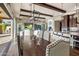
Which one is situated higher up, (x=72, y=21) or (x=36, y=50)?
(x=72, y=21)

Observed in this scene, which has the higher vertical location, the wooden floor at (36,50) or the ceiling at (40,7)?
the ceiling at (40,7)

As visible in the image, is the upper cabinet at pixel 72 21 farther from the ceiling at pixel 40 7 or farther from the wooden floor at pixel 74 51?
the wooden floor at pixel 74 51

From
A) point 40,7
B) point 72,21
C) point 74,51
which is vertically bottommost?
point 74,51

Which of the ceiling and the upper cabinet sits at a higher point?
the ceiling

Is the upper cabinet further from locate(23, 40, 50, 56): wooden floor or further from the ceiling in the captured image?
locate(23, 40, 50, 56): wooden floor

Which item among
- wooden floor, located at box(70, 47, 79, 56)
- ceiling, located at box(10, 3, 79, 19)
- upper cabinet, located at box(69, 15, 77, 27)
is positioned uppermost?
ceiling, located at box(10, 3, 79, 19)

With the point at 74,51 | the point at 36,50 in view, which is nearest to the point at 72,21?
the point at 74,51

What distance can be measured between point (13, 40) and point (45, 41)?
54 cm

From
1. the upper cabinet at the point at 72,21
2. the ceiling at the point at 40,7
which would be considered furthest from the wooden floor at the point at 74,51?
the ceiling at the point at 40,7

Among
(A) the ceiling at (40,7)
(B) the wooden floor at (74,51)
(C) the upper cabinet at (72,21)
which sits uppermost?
(A) the ceiling at (40,7)

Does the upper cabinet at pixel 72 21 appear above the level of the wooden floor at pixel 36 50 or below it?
above

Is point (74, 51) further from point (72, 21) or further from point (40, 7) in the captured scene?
point (40, 7)

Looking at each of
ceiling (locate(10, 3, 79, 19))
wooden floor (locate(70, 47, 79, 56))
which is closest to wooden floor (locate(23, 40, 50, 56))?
wooden floor (locate(70, 47, 79, 56))

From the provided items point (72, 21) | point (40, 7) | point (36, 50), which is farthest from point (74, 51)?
point (40, 7)
